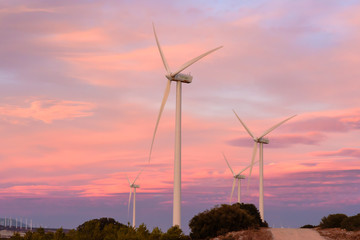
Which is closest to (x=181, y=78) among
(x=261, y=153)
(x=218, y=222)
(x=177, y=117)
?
(x=177, y=117)

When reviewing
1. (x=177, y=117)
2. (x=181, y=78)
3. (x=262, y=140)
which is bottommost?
(x=177, y=117)

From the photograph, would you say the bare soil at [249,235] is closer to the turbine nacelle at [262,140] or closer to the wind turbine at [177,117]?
the wind turbine at [177,117]

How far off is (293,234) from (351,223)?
10773mm

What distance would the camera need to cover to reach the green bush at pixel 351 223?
247 ft

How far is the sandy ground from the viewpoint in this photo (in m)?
69.6

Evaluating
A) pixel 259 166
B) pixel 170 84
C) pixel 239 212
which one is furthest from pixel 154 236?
pixel 259 166

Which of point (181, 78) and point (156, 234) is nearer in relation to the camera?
point (156, 234)

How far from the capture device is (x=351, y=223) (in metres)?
76.7

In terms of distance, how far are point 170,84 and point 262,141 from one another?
178ft

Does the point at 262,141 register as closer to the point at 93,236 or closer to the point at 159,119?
the point at 159,119

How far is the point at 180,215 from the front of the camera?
79.0 m

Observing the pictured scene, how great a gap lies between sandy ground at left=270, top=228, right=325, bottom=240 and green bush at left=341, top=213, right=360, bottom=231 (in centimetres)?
488

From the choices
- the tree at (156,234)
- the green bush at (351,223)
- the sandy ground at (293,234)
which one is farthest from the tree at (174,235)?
the green bush at (351,223)

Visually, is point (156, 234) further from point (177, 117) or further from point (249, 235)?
point (177, 117)
